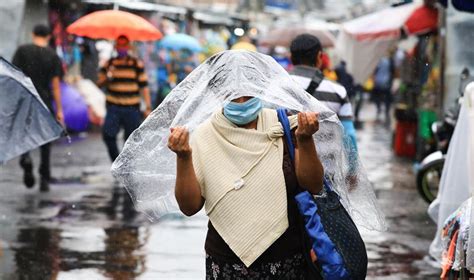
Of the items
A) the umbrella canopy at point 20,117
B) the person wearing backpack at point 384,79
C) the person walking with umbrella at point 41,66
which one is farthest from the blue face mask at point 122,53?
the person wearing backpack at point 384,79

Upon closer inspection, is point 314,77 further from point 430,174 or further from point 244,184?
point 430,174

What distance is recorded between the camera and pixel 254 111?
4.66 metres

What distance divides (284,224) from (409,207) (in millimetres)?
7635

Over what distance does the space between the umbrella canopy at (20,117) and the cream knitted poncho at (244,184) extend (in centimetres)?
388

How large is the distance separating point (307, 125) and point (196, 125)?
0.74 metres

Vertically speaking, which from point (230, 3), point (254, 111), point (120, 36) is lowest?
point (230, 3)

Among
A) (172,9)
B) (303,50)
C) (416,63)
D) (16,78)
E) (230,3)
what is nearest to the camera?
(303,50)

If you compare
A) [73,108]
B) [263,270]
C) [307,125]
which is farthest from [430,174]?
[73,108]

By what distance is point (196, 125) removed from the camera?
16.2 ft

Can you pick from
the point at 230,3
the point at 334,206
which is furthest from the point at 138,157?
the point at 230,3

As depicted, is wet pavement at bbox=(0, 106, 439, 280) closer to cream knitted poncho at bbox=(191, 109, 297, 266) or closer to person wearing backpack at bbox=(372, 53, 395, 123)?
cream knitted poncho at bbox=(191, 109, 297, 266)

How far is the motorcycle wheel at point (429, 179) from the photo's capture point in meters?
11.2

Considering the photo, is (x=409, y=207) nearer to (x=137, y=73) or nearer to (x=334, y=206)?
(x=137, y=73)

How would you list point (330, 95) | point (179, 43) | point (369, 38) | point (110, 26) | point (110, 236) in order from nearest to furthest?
point (330, 95) → point (110, 236) → point (110, 26) → point (369, 38) → point (179, 43)
